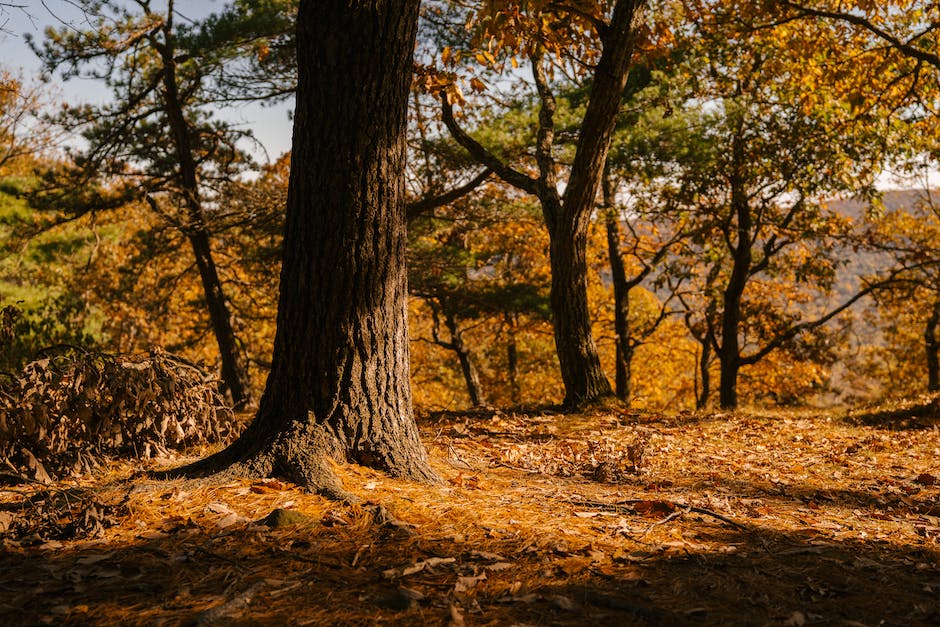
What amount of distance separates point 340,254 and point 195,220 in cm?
914

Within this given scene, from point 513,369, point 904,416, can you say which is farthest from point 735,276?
point 513,369

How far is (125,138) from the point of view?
10.7 meters

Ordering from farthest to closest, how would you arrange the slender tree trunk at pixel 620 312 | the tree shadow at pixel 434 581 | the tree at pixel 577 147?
the slender tree trunk at pixel 620 312, the tree at pixel 577 147, the tree shadow at pixel 434 581

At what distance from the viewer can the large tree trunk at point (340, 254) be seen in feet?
10.6

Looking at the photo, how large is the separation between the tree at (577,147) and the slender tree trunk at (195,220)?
5.71m

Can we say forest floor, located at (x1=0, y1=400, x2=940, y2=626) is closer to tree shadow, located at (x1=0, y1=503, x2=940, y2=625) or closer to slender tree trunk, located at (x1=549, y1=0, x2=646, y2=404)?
tree shadow, located at (x1=0, y1=503, x2=940, y2=625)

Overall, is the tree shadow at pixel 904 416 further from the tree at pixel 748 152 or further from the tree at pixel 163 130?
the tree at pixel 163 130

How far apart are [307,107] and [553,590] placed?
258 cm

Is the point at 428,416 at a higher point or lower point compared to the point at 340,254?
lower

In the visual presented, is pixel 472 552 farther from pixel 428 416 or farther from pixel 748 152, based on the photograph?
pixel 748 152

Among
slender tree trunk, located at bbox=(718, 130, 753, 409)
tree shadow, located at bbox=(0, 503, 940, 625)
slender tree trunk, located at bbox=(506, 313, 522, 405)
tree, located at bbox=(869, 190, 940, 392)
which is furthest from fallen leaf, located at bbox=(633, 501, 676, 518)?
slender tree trunk, located at bbox=(506, 313, 522, 405)

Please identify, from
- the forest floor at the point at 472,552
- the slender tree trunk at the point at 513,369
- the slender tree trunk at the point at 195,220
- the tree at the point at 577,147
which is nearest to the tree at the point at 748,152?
the tree at the point at 577,147

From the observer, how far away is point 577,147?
6613 millimetres

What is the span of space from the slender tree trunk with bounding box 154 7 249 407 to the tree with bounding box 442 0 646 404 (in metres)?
5.71
